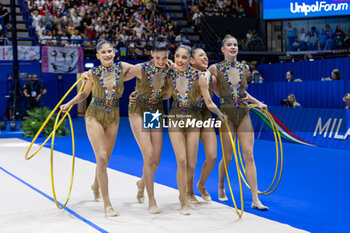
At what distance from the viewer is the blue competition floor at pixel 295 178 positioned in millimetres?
4867

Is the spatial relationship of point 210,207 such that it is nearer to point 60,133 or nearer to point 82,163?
point 82,163

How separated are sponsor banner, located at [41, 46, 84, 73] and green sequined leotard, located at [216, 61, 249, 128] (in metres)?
12.6

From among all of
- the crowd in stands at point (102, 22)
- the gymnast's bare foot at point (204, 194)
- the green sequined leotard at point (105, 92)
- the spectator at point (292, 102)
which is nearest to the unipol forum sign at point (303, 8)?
the spectator at point (292, 102)

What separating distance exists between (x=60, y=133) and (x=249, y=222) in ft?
31.5

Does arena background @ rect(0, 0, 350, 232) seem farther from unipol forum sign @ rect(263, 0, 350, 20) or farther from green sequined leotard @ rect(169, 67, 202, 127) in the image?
green sequined leotard @ rect(169, 67, 202, 127)

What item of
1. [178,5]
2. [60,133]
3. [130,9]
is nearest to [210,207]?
[60,133]

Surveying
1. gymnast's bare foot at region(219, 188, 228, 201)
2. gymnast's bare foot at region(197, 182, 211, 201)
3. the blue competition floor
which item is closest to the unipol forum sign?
the blue competition floor

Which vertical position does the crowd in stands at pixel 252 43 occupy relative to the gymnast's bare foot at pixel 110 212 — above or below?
above

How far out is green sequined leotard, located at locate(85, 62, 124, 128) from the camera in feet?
16.4

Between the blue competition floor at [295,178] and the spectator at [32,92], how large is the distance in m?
5.47

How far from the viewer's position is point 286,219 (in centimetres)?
476

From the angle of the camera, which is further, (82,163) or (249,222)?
(82,163)

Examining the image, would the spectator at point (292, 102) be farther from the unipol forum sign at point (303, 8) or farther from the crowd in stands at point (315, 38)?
the crowd in stands at point (315, 38)

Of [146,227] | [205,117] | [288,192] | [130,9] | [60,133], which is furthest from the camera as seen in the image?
[130,9]
